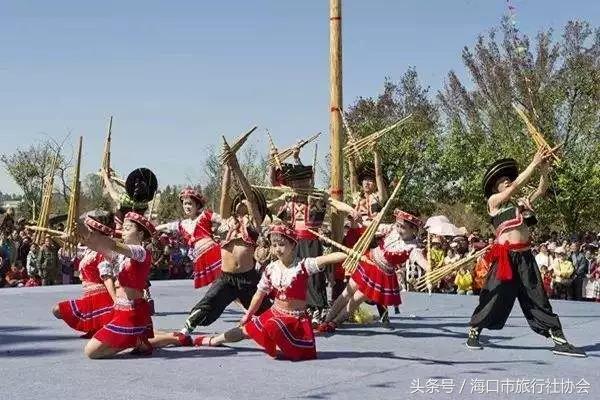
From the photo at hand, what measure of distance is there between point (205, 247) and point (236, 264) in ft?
3.22

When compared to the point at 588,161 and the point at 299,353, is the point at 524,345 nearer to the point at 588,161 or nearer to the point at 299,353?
the point at 299,353

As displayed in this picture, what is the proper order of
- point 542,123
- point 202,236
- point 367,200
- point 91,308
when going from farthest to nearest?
point 542,123 < point 367,200 < point 202,236 < point 91,308

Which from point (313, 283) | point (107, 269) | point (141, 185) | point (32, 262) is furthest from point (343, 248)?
point (32, 262)

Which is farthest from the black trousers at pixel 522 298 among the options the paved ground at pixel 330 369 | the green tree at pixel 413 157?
the green tree at pixel 413 157

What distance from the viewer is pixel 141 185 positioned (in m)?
8.04

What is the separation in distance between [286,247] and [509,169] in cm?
190

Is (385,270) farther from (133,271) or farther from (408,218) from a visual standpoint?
(133,271)

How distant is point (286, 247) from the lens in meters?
6.34

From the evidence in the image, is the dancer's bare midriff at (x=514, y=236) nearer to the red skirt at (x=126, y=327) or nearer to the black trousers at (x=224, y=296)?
the black trousers at (x=224, y=296)

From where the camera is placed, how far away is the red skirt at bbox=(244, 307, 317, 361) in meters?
6.08

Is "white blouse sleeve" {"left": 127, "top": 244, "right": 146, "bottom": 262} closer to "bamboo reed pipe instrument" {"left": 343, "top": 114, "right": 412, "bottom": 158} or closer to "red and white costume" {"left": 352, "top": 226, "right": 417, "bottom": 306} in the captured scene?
"red and white costume" {"left": 352, "top": 226, "right": 417, "bottom": 306}

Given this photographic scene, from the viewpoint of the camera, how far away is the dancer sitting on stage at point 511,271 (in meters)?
6.53

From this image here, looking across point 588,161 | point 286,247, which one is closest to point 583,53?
point 588,161

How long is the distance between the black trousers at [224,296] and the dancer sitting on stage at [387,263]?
100 centimetres
